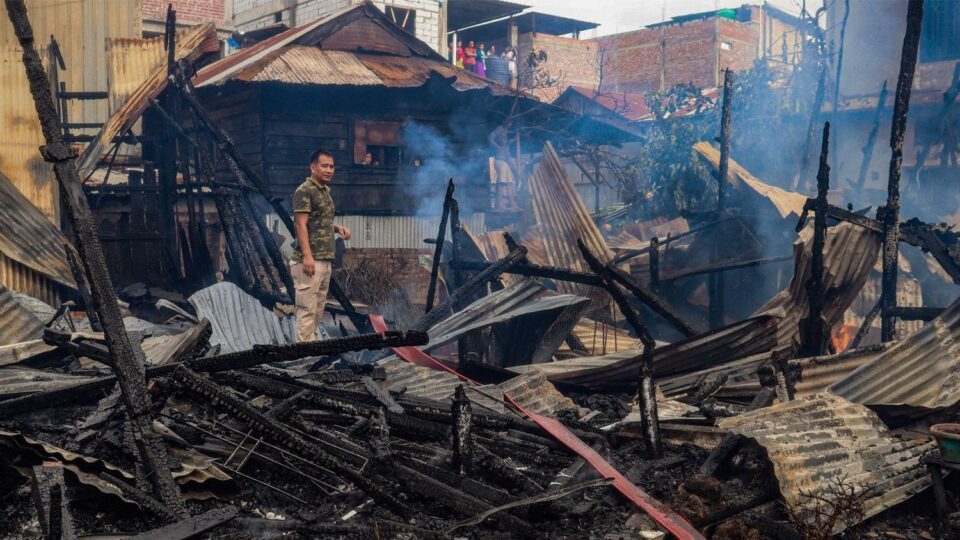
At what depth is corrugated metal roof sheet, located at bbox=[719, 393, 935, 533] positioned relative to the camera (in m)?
4.94

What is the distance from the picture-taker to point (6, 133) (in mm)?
12398

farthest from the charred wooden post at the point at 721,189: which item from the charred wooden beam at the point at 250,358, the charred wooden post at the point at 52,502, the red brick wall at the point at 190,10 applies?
the red brick wall at the point at 190,10

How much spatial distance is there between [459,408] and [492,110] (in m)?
14.2

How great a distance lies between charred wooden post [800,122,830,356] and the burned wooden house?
9594 mm

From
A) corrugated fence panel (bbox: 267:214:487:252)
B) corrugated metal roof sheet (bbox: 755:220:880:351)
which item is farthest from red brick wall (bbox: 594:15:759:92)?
corrugated metal roof sheet (bbox: 755:220:880:351)

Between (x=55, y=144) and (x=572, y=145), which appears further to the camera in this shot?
(x=572, y=145)

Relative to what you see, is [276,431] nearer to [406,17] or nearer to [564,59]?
[406,17]

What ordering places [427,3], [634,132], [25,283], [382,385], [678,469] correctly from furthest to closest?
[427,3] → [634,132] → [25,283] → [382,385] → [678,469]

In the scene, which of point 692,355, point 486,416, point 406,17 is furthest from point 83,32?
point 486,416

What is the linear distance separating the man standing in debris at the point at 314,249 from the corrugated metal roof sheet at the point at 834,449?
14.1ft

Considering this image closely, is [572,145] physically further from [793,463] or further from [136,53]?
[793,463]

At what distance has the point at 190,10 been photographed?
28.8 meters

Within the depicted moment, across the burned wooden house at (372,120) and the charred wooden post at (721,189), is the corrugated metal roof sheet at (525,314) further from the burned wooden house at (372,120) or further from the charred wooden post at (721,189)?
the burned wooden house at (372,120)

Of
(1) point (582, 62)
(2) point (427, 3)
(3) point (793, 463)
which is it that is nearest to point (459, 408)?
(3) point (793, 463)
